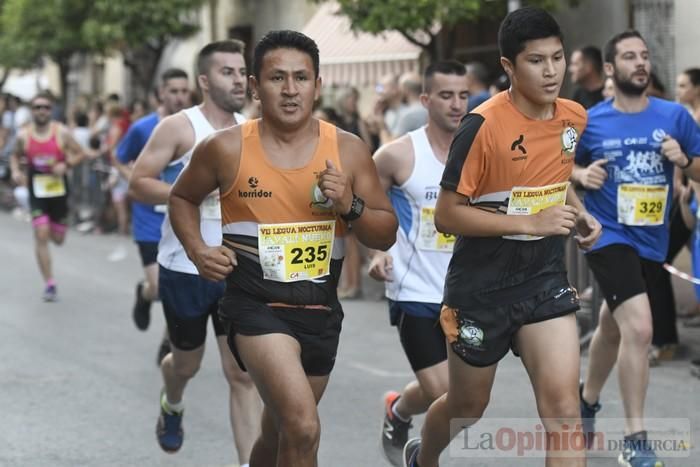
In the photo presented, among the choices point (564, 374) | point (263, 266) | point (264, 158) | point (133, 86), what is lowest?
point (133, 86)

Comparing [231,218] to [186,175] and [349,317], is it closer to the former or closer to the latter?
[186,175]

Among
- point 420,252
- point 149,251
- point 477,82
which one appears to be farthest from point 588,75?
point 420,252

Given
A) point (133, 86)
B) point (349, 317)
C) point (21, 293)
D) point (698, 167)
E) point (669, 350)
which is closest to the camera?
point (698, 167)

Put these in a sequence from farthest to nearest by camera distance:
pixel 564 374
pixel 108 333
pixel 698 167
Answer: pixel 108 333 → pixel 698 167 → pixel 564 374

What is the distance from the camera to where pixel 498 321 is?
521 centimetres

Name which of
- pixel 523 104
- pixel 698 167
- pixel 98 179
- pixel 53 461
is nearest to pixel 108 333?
pixel 53 461

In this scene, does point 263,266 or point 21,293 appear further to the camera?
point 21,293

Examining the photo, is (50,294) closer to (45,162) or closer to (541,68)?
(45,162)

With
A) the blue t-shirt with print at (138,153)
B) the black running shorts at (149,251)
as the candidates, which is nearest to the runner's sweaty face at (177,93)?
the blue t-shirt with print at (138,153)

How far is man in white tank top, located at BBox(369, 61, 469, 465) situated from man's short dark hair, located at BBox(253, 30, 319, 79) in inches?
49.8

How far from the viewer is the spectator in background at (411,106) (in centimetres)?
1155

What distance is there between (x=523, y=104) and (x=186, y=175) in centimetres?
129

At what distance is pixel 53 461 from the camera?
6.93 meters

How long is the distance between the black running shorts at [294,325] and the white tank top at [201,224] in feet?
4.63
